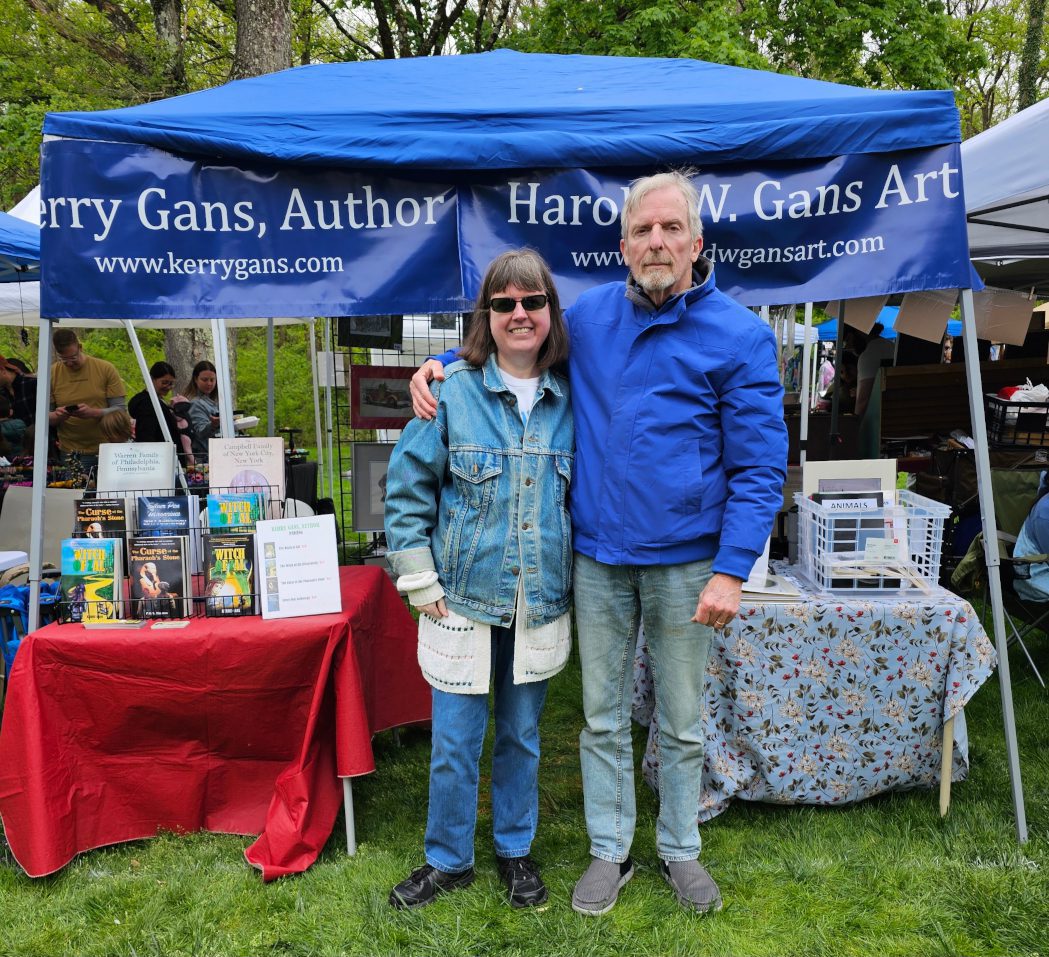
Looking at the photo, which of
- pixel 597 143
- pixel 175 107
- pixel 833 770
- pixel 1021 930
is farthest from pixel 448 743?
pixel 175 107

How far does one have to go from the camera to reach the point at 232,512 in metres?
2.91

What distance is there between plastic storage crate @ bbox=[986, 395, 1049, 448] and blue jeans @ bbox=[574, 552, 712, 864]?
4148mm

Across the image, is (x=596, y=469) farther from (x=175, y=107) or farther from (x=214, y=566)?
(x=175, y=107)

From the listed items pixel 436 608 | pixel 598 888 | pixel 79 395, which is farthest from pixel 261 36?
pixel 598 888

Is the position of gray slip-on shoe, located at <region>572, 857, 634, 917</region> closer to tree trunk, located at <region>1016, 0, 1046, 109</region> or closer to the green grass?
the green grass

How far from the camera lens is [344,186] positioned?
2.72 m

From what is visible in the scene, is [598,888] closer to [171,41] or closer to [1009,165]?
[1009,165]

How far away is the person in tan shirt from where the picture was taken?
7.29 meters

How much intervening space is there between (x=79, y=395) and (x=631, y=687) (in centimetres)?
676

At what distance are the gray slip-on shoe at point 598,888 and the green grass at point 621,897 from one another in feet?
0.11

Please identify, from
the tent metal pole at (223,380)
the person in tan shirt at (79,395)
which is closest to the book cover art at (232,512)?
the tent metal pole at (223,380)

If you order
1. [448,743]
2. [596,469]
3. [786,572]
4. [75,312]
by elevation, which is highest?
[75,312]

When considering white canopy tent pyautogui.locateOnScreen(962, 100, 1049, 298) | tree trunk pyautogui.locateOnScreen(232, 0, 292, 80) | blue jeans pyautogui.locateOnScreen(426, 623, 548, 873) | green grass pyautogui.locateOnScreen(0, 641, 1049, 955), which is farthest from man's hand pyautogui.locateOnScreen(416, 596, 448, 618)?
tree trunk pyautogui.locateOnScreen(232, 0, 292, 80)

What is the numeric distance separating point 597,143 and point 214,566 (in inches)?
73.0
